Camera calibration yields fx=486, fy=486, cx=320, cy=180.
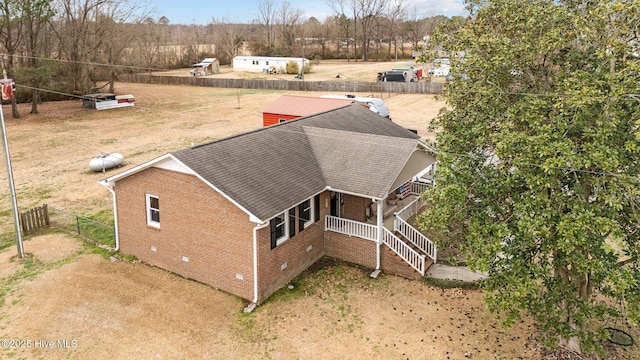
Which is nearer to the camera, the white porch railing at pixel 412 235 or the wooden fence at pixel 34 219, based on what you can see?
the white porch railing at pixel 412 235

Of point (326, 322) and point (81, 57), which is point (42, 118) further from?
point (326, 322)

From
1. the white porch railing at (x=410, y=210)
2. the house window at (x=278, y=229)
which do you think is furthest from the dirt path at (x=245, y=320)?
the white porch railing at (x=410, y=210)

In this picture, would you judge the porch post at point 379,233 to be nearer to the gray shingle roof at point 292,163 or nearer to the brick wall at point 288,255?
the gray shingle roof at point 292,163

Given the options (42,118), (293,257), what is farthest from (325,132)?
(42,118)

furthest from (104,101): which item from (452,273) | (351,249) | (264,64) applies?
(452,273)

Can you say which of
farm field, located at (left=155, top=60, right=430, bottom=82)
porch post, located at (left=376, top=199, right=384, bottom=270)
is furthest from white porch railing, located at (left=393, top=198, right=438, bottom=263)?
farm field, located at (left=155, top=60, right=430, bottom=82)

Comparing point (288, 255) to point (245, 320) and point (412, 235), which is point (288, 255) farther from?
point (412, 235)
